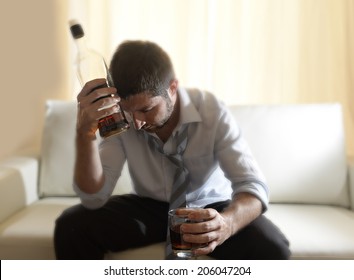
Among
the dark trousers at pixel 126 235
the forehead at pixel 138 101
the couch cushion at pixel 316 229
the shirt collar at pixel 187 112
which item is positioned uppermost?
the forehead at pixel 138 101

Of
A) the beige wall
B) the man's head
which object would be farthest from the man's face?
the beige wall

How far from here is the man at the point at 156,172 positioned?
0.99 metres

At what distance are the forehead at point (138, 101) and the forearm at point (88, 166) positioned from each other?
10cm

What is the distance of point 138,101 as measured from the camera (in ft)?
3.32

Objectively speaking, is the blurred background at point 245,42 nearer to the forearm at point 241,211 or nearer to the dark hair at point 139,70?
the dark hair at point 139,70

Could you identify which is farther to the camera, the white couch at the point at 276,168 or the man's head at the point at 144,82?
the white couch at the point at 276,168

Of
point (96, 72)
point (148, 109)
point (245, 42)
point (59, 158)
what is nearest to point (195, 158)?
point (148, 109)

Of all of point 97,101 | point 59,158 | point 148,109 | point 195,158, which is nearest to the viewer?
point 97,101

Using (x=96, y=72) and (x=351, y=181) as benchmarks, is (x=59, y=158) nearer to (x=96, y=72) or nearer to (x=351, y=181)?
(x=96, y=72)

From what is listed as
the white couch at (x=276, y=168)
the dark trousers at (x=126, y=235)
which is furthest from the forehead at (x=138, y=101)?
the white couch at (x=276, y=168)

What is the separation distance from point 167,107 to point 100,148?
210mm

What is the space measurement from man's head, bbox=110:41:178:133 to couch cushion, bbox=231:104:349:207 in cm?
39

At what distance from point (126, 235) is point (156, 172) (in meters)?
0.18

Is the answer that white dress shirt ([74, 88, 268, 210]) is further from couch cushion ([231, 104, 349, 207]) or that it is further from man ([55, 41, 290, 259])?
couch cushion ([231, 104, 349, 207])
